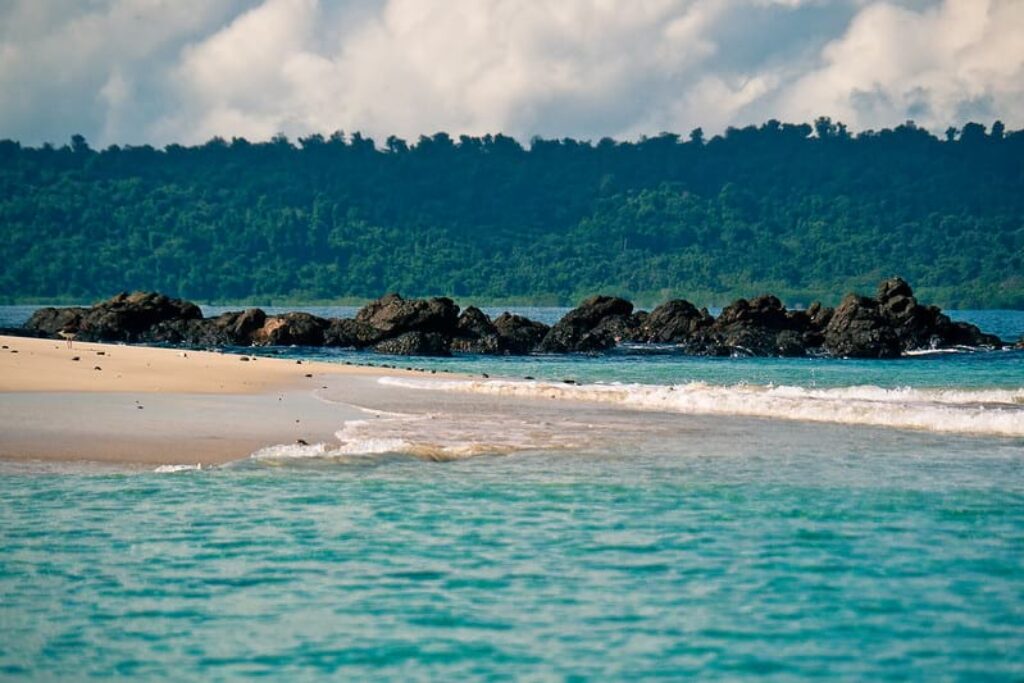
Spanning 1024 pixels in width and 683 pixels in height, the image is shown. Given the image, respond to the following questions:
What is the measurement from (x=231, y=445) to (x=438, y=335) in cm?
3668

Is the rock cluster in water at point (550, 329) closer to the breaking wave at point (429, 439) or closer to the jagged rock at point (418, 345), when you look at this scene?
the jagged rock at point (418, 345)

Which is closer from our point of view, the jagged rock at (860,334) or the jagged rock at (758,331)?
the jagged rock at (860,334)

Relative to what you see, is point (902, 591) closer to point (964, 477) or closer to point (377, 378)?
point (964, 477)

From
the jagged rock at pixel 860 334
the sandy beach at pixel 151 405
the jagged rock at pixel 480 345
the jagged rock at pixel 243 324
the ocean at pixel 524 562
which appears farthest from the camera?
the jagged rock at pixel 243 324

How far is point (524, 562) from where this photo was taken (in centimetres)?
1073

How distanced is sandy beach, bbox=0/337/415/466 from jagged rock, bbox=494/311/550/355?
2083cm

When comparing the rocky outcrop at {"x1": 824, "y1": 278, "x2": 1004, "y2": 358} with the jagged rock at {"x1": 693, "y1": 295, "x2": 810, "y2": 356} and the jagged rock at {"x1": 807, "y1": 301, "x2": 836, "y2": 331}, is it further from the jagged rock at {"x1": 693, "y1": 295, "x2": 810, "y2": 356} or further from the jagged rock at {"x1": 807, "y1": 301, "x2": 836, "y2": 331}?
the jagged rock at {"x1": 693, "y1": 295, "x2": 810, "y2": 356}

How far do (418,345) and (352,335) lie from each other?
14.3 ft

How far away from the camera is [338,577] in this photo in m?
10.2

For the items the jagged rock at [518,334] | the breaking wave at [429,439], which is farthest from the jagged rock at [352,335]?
the breaking wave at [429,439]

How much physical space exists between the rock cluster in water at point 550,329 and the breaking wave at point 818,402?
22197 mm

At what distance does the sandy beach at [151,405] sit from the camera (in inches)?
657

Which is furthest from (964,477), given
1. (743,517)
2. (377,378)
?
(377,378)

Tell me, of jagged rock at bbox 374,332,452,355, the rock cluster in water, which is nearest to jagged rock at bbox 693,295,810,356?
the rock cluster in water
